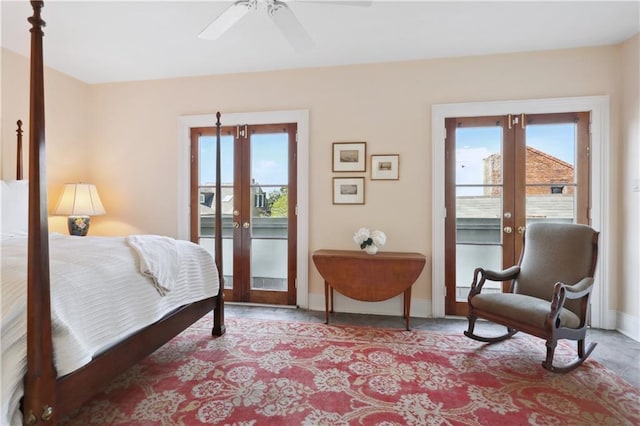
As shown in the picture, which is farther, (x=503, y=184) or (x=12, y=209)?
(x=503, y=184)

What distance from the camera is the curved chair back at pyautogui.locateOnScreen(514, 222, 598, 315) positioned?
2255 mm

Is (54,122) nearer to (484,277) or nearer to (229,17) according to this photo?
→ (229,17)

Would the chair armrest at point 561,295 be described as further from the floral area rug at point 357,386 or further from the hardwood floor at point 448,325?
the hardwood floor at point 448,325

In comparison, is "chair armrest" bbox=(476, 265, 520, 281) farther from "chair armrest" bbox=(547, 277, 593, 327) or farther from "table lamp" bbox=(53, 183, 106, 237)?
"table lamp" bbox=(53, 183, 106, 237)

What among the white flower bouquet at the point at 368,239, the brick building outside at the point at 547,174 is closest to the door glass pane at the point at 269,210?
the white flower bouquet at the point at 368,239

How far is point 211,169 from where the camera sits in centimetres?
350

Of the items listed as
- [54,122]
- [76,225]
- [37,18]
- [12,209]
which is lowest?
[76,225]

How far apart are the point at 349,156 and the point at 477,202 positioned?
51.9 inches

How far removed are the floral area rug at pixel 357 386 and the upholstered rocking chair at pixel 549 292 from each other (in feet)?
0.67

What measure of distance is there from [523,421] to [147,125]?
413 centimetres

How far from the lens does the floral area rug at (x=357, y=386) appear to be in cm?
158

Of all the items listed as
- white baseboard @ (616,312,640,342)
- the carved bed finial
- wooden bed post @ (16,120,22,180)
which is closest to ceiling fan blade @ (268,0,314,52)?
the carved bed finial

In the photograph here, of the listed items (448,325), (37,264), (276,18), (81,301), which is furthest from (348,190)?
(37,264)

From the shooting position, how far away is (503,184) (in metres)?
2.96
